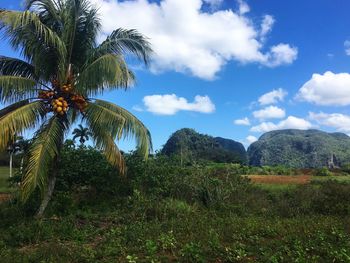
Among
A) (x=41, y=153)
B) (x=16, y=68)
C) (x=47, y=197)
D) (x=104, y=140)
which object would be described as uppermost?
(x=16, y=68)

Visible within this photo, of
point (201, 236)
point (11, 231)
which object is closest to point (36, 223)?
point (11, 231)

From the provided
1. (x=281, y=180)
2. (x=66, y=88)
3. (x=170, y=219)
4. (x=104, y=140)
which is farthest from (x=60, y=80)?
(x=281, y=180)

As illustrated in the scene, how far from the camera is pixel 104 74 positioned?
1162 centimetres

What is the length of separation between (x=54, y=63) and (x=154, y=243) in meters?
6.68

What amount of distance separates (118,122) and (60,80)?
2.12 m

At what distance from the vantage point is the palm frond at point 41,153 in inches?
413

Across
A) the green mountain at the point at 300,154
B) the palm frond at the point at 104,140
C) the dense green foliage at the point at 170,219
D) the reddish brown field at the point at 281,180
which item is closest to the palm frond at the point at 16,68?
the palm frond at the point at 104,140


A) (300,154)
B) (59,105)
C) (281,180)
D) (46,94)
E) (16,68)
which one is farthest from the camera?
(300,154)

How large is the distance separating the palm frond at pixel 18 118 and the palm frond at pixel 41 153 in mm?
424

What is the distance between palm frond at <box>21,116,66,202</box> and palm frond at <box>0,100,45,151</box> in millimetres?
424

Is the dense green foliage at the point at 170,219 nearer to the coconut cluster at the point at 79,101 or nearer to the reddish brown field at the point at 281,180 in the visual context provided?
the coconut cluster at the point at 79,101

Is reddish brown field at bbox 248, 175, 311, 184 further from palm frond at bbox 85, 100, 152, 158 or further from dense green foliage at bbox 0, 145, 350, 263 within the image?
palm frond at bbox 85, 100, 152, 158

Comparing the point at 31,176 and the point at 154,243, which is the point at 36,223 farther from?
the point at 154,243

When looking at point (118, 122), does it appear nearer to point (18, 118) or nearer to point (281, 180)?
point (18, 118)
